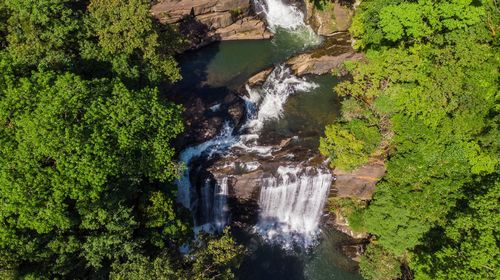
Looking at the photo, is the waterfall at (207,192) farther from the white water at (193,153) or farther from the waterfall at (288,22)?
the waterfall at (288,22)

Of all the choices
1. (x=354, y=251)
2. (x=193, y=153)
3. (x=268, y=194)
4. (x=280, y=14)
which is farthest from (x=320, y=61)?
(x=354, y=251)

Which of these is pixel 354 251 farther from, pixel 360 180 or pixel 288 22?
pixel 288 22

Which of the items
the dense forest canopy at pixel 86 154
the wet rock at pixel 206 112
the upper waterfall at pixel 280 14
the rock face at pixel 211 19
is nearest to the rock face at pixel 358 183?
the wet rock at pixel 206 112

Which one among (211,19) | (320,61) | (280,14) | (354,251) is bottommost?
(354,251)

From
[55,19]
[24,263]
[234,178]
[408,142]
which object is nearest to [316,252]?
[234,178]

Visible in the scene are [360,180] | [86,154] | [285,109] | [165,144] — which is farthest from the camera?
[285,109]

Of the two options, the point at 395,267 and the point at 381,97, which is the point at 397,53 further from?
the point at 395,267
